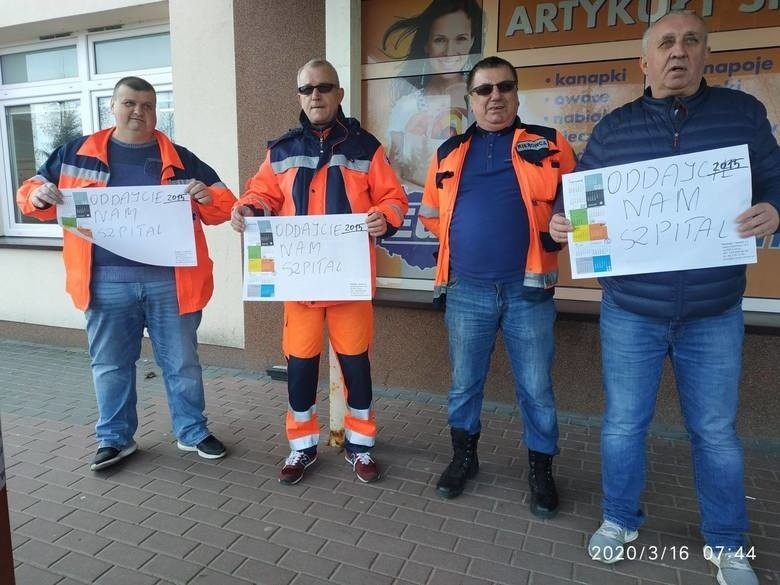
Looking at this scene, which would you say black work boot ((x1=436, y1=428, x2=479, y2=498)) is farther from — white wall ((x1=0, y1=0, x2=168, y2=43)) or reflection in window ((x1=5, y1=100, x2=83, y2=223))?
reflection in window ((x1=5, y1=100, x2=83, y2=223))

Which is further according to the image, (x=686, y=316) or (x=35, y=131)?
(x=35, y=131)

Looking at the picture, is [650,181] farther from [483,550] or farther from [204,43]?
[204,43]

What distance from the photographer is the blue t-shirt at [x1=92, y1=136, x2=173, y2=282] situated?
10.5ft

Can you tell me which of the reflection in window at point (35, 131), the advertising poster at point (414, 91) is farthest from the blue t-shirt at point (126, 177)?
the reflection in window at point (35, 131)

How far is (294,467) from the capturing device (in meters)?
3.17

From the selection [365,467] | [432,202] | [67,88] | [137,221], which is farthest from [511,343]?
[67,88]

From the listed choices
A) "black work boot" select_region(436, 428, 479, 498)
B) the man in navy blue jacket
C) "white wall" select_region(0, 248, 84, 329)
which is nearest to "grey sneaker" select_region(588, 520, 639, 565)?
the man in navy blue jacket

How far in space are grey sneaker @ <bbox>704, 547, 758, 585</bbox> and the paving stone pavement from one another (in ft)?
0.22

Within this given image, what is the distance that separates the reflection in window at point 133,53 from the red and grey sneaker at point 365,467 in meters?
4.45

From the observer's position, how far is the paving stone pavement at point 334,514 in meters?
2.43

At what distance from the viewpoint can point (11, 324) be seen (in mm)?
6352

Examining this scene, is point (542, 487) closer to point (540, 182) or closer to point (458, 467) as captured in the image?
point (458, 467)

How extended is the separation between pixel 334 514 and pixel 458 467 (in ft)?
2.34

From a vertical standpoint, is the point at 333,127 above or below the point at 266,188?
above
